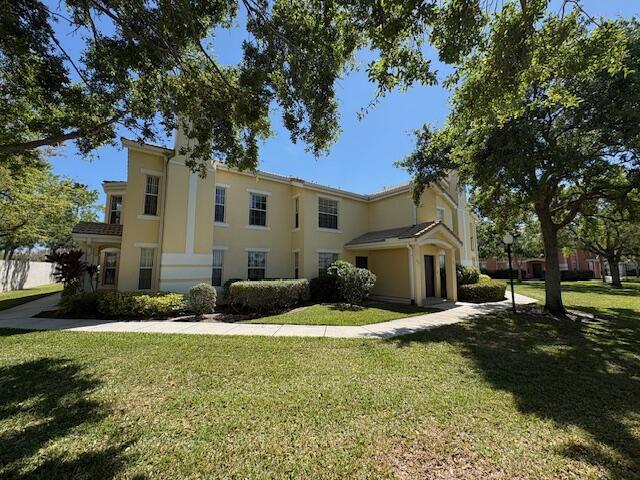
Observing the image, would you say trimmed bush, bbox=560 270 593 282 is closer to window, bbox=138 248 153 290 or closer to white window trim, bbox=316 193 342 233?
white window trim, bbox=316 193 342 233

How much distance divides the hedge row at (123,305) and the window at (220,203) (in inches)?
181

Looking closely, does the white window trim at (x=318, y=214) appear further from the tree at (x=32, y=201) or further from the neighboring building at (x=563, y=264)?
the neighboring building at (x=563, y=264)

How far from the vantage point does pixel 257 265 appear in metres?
15.0

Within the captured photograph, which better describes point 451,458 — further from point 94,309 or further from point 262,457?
point 94,309

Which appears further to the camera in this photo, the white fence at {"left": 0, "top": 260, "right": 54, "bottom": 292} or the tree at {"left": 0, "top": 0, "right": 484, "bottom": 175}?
the white fence at {"left": 0, "top": 260, "right": 54, "bottom": 292}

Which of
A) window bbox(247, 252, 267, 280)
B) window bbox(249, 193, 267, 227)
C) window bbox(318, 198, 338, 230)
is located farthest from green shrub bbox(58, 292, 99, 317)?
window bbox(318, 198, 338, 230)

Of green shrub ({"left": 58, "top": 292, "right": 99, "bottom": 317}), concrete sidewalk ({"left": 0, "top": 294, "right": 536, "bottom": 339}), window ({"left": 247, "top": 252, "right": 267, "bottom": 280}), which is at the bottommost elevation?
concrete sidewalk ({"left": 0, "top": 294, "right": 536, "bottom": 339})

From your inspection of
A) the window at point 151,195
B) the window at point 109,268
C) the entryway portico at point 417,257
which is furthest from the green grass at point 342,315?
the window at point 109,268

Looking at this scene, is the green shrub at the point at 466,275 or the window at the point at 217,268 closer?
the window at the point at 217,268

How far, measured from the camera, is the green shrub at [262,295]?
1116 centimetres

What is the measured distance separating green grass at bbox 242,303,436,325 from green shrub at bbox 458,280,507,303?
4312 mm

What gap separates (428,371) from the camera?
5629 mm

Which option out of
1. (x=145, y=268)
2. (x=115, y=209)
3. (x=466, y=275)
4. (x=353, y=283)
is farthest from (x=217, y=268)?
(x=466, y=275)

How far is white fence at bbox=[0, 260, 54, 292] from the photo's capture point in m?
22.3
